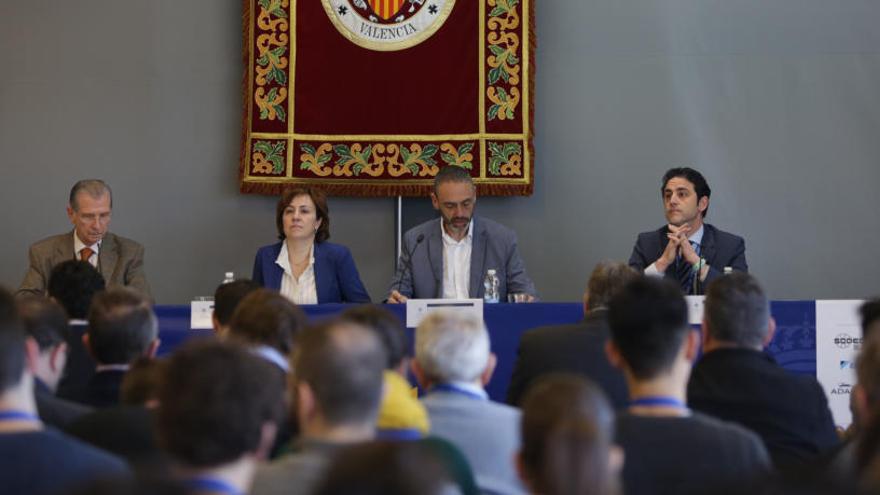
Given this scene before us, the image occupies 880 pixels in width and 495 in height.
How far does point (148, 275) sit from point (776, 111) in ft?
11.2

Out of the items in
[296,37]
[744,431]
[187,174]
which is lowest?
[744,431]

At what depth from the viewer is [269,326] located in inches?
111

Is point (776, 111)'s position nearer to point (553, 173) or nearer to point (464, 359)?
point (553, 173)

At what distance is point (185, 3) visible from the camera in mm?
6395

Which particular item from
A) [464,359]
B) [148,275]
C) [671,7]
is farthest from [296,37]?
[464,359]

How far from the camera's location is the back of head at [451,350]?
8.72ft

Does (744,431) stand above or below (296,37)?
below

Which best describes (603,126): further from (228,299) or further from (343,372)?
(343,372)

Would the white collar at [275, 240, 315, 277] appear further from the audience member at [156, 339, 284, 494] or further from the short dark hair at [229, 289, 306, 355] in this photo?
the audience member at [156, 339, 284, 494]

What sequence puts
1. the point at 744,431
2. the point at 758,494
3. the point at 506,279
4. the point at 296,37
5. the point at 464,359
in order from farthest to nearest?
the point at 296,37 → the point at 506,279 → the point at 464,359 → the point at 744,431 → the point at 758,494

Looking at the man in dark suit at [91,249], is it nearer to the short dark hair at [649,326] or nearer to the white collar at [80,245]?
the white collar at [80,245]

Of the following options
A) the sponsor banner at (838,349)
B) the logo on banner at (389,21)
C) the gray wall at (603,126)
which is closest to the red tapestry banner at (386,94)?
the logo on banner at (389,21)

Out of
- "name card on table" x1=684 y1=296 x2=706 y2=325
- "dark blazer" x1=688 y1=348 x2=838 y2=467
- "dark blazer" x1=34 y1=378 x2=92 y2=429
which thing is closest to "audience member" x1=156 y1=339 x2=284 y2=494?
"dark blazer" x1=34 y1=378 x2=92 y2=429

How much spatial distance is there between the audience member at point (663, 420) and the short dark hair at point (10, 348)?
1057mm
